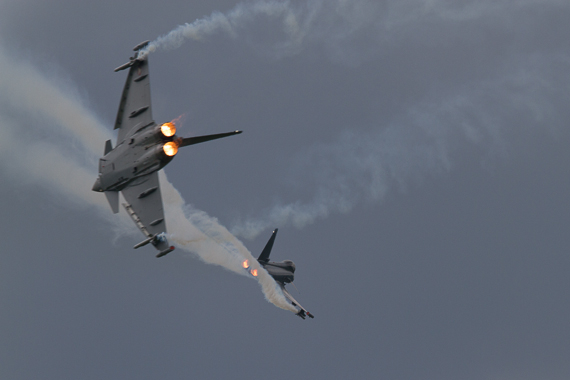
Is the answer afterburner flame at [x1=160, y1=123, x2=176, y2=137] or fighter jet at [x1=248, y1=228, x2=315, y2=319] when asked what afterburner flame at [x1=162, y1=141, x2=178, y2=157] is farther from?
fighter jet at [x1=248, y1=228, x2=315, y2=319]

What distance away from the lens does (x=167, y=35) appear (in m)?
48.1

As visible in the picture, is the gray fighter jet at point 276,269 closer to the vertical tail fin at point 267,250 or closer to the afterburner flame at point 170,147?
the vertical tail fin at point 267,250

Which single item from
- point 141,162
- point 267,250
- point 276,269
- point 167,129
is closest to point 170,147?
point 167,129

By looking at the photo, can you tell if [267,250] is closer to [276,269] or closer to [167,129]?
[276,269]

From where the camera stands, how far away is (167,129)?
4672 cm

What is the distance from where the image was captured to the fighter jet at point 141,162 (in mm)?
46875

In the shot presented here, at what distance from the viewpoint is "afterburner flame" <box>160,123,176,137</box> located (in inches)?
1837

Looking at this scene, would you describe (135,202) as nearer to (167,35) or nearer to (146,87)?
(146,87)

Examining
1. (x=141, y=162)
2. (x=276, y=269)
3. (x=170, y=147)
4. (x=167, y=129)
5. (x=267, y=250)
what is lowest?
(x=141, y=162)

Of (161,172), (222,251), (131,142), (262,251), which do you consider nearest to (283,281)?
(262,251)

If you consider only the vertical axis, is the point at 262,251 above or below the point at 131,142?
above

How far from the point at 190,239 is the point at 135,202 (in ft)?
20.4

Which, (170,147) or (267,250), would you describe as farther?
(267,250)

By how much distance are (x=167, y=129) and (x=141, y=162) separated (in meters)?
3.37
